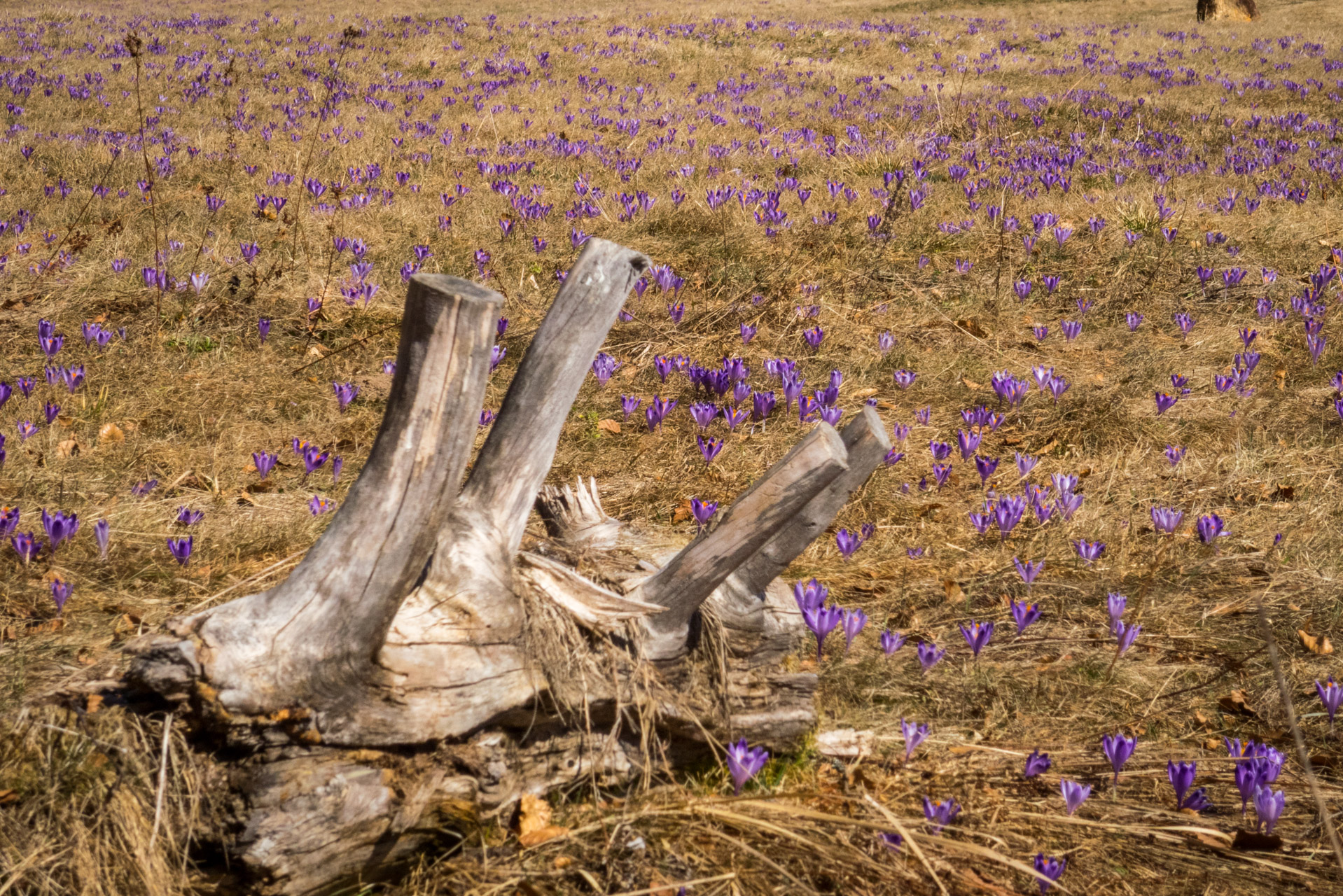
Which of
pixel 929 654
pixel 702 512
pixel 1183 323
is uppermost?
pixel 1183 323

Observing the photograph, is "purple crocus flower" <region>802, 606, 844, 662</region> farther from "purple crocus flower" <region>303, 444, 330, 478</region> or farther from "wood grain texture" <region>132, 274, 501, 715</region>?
"purple crocus flower" <region>303, 444, 330, 478</region>

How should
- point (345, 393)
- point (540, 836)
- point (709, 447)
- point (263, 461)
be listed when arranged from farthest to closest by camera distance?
point (345, 393) → point (709, 447) → point (263, 461) → point (540, 836)

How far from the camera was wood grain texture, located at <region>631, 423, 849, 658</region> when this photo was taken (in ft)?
7.12

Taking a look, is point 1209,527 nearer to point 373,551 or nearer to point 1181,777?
point 1181,777

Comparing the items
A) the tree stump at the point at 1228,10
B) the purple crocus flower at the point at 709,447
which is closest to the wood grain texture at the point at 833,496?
the purple crocus flower at the point at 709,447

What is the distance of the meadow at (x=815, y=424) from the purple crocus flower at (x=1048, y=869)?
2 cm

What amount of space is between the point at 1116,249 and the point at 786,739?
5905 millimetres

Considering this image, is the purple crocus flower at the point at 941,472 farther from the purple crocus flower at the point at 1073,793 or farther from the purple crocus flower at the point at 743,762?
the purple crocus flower at the point at 743,762

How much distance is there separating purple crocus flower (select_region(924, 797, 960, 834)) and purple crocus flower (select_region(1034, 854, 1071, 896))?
0.67 feet

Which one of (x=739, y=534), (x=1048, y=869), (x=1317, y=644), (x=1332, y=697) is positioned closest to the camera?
(x=1048, y=869)

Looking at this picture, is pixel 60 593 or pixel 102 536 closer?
pixel 60 593

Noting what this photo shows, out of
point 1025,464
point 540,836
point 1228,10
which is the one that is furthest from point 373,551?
point 1228,10

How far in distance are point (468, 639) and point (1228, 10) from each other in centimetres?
3025

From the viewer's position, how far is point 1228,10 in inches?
973
